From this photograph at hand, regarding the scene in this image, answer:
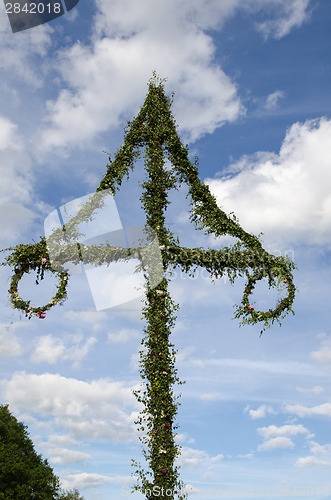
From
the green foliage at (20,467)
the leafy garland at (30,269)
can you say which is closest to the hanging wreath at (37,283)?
the leafy garland at (30,269)

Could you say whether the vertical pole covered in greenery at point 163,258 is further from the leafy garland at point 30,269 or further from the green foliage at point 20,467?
the green foliage at point 20,467

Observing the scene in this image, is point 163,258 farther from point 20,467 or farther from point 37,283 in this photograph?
point 20,467

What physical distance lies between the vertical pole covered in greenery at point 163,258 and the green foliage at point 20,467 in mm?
9690

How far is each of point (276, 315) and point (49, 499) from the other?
13.0m

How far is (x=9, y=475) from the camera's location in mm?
16281

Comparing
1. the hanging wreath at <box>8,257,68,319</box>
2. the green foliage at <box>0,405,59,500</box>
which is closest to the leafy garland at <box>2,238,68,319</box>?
the hanging wreath at <box>8,257,68,319</box>

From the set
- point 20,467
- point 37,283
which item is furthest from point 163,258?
point 20,467

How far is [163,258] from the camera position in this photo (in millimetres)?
9688

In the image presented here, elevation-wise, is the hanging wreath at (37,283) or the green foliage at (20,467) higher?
the hanging wreath at (37,283)

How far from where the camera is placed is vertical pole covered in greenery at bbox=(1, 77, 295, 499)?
8.52 m

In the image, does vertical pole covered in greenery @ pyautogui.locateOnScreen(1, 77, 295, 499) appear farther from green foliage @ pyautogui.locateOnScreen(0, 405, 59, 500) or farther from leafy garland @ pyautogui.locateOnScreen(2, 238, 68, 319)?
green foliage @ pyautogui.locateOnScreen(0, 405, 59, 500)

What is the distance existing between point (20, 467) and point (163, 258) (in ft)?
38.6

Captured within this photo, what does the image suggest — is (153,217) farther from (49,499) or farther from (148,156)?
(49,499)

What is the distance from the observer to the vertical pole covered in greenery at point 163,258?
852 cm
